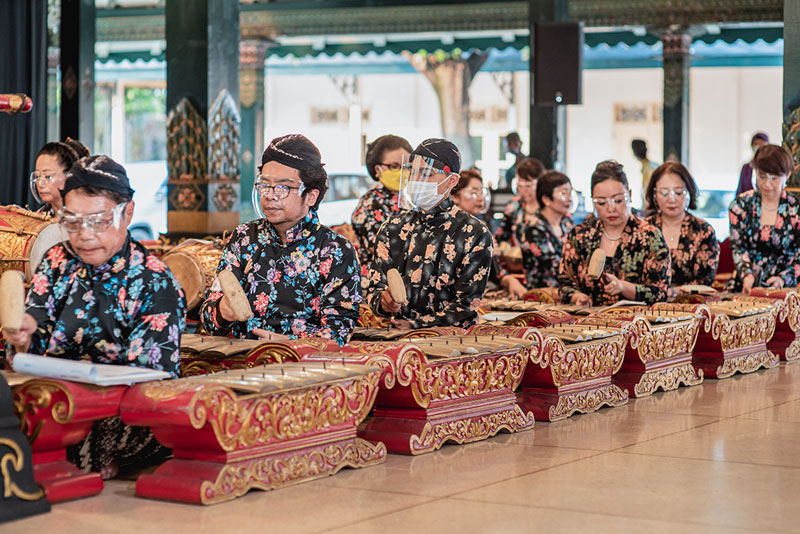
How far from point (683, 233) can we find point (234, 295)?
3.61m

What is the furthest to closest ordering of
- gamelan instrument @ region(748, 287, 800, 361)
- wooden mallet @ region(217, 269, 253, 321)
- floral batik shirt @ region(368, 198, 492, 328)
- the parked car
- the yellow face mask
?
the parked car → gamelan instrument @ region(748, 287, 800, 361) → the yellow face mask → floral batik shirt @ region(368, 198, 492, 328) → wooden mallet @ region(217, 269, 253, 321)

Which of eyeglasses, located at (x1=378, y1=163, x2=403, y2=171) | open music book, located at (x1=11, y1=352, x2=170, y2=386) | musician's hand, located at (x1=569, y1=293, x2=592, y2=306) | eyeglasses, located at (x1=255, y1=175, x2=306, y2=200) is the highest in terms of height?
eyeglasses, located at (x1=378, y1=163, x2=403, y2=171)

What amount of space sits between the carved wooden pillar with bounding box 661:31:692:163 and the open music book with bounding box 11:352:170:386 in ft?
38.4

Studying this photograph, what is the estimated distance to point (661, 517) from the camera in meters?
3.12

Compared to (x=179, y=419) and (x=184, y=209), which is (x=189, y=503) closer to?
(x=179, y=419)

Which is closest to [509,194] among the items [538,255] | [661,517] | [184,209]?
[184,209]

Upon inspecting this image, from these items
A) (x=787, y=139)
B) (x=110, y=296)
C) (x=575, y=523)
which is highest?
(x=787, y=139)

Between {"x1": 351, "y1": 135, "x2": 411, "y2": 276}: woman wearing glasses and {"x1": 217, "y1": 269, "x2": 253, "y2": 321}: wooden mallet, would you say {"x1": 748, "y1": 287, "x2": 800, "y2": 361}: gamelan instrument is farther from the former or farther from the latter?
{"x1": 217, "y1": 269, "x2": 253, "y2": 321}: wooden mallet

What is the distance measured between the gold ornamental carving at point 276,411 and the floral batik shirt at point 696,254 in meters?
3.49

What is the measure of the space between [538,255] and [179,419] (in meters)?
4.45

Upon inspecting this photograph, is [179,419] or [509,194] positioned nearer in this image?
[179,419]

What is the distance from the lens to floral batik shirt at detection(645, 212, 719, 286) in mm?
6785

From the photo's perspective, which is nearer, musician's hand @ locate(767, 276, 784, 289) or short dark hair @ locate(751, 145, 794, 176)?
short dark hair @ locate(751, 145, 794, 176)

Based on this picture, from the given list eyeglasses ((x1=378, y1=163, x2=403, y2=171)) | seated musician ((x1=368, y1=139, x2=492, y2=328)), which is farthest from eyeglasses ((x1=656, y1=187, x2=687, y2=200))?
seated musician ((x1=368, y1=139, x2=492, y2=328))
